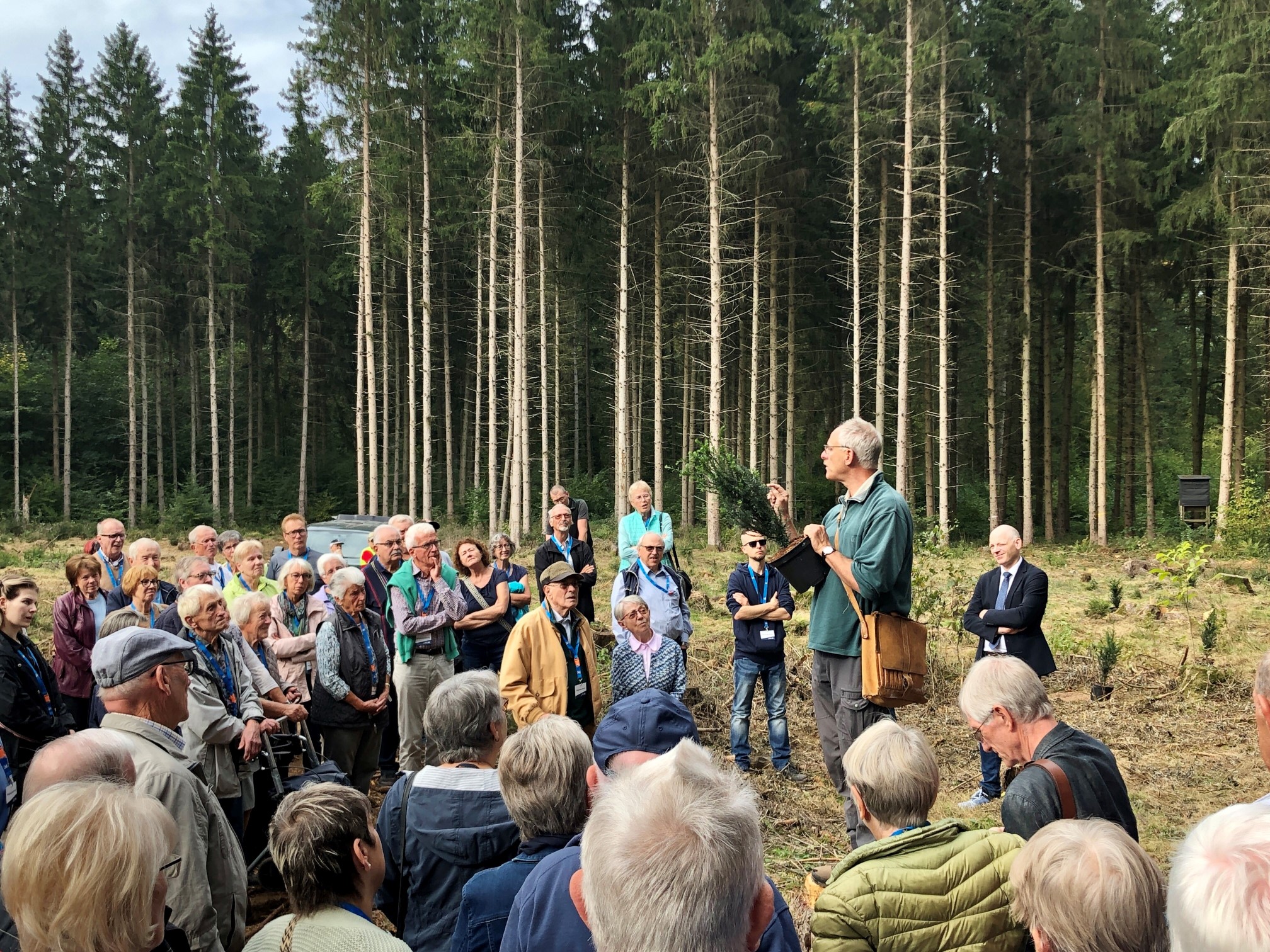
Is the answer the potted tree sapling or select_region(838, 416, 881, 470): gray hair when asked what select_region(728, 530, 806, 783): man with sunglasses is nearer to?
select_region(838, 416, 881, 470): gray hair

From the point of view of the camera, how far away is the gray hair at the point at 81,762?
8.46ft

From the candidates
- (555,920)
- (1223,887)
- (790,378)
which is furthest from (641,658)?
(790,378)

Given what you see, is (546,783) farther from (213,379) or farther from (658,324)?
(213,379)

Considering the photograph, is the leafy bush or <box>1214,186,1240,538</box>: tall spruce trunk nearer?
the leafy bush

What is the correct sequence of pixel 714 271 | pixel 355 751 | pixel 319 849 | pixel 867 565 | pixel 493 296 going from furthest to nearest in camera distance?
pixel 493 296 → pixel 714 271 → pixel 355 751 → pixel 867 565 → pixel 319 849

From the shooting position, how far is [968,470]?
38438 mm

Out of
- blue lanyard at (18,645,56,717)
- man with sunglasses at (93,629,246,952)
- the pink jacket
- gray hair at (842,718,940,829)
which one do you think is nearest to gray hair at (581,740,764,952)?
gray hair at (842,718,940,829)

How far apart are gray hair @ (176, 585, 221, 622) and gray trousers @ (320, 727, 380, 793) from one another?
1.46 m

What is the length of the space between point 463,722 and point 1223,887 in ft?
7.70

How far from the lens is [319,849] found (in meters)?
2.39

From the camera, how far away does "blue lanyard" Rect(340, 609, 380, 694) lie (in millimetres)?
5660

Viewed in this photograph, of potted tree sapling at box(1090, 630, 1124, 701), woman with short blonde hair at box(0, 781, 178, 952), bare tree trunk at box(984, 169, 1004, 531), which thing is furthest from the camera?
bare tree trunk at box(984, 169, 1004, 531)

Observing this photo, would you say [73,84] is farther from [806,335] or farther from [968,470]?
[968,470]

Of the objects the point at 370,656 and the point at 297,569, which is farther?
the point at 297,569
